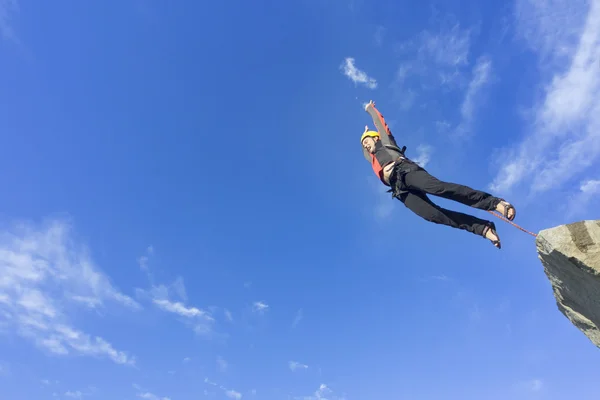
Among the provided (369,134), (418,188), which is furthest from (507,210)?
(369,134)

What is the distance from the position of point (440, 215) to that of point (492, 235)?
3.59 feet

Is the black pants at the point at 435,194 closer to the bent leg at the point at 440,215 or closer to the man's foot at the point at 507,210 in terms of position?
the bent leg at the point at 440,215

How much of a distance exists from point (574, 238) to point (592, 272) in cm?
51

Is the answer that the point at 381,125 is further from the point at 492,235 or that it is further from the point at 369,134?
the point at 492,235

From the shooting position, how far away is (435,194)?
24.0 ft

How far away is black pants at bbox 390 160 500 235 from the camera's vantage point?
6863 mm

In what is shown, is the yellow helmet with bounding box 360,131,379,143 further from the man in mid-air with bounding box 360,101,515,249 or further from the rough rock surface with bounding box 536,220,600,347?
the rough rock surface with bounding box 536,220,600,347

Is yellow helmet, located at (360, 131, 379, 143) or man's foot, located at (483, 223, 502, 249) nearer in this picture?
man's foot, located at (483, 223, 502, 249)

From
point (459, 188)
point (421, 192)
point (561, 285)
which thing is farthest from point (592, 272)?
point (421, 192)

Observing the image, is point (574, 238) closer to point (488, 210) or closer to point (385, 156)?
point (488, 210)

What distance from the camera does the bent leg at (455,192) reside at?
6766 mm

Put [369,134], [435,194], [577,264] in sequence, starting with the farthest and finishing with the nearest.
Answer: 1. [369,134]
2. [435,194]
3. [577,264]

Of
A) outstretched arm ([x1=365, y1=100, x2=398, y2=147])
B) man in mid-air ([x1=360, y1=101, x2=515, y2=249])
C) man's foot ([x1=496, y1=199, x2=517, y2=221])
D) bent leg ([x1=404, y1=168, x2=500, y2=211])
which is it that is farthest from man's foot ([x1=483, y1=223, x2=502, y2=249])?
outstretched arm ([x1=365, y1=100, x2=398, y2=147])

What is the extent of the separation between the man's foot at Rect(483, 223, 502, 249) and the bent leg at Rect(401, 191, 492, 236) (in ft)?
0.18
